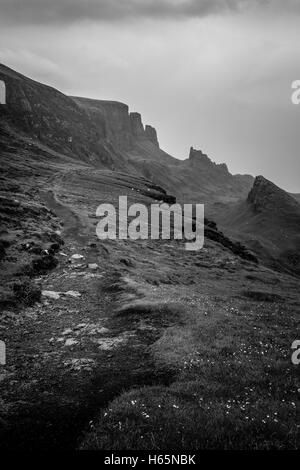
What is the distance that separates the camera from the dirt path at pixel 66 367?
991 centimetres

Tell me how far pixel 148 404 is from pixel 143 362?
Answer: 355cm

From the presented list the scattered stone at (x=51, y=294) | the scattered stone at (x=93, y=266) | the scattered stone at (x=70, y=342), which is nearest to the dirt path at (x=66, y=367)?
the scattered stone at (x=70, y=342)

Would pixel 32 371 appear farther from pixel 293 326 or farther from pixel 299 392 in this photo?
pixel 293 326

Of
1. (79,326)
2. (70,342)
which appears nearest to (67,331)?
(79,326)

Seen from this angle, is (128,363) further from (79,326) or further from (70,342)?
(79,326)

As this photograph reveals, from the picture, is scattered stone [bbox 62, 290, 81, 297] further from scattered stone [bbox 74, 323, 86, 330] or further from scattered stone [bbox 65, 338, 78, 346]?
scattered stone [bbox 65, 338, 78, 346]

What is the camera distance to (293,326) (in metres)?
20.2

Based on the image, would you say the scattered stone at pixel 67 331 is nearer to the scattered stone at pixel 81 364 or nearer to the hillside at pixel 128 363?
the hillside at pixel 128 363

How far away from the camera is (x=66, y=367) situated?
549 inches

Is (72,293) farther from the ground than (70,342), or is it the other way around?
(72,293)

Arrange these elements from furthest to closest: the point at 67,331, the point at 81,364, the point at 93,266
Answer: the point at 93,266 < the point at 67,331 < the point at 81,364

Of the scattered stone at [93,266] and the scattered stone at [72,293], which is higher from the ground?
the scattered stone at [93,266]

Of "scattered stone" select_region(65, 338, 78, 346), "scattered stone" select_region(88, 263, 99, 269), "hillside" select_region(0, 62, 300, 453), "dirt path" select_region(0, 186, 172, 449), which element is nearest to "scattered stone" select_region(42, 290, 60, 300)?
"hillside" select_region(0, 62, 300, 453)

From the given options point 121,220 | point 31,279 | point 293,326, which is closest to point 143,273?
point 31,279
